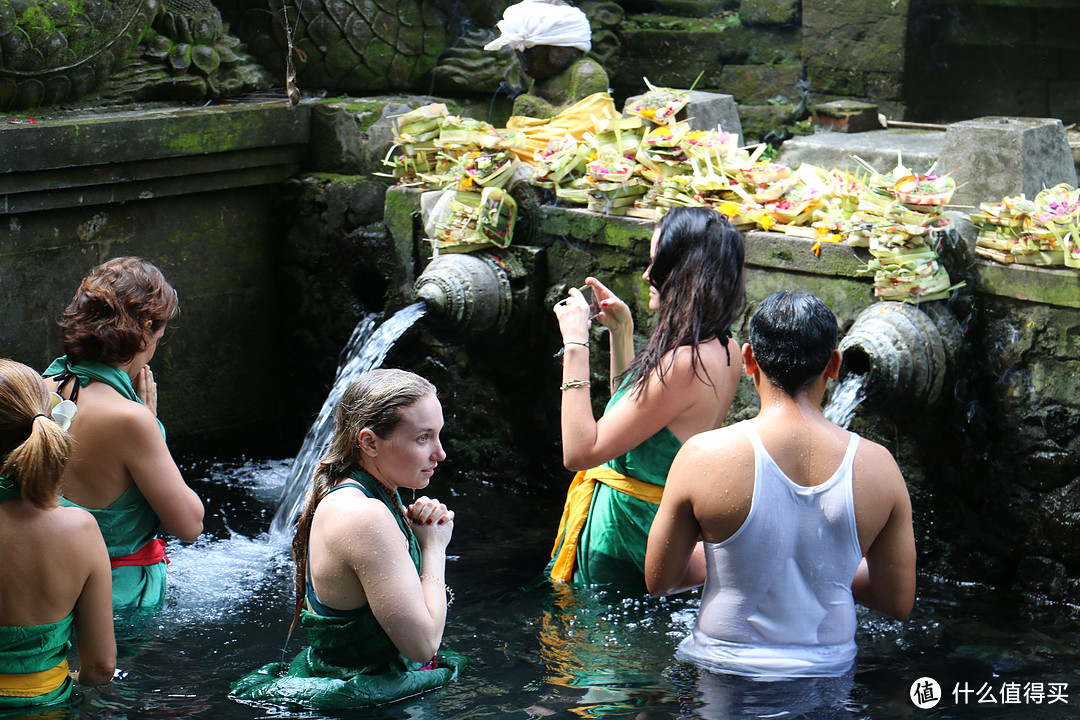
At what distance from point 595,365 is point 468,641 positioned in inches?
73.9

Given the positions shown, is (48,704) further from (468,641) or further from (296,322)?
(296,322)

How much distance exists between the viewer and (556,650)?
140 inches

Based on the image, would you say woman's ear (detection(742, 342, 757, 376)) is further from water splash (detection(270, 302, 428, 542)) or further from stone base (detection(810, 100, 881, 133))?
stone base (detection(810, 100, 881, 133))

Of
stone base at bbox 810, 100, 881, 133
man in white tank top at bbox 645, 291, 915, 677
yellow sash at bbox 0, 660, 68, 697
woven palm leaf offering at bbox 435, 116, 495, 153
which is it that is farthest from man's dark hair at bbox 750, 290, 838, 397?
stone base at bbox 810, 100, 881, 133

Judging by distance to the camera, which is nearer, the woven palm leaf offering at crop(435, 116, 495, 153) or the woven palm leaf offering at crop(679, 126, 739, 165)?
the woven palm leaf offering at crop(679, 126, 739, 165)

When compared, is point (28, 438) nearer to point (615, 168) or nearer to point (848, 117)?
point (615, 168)

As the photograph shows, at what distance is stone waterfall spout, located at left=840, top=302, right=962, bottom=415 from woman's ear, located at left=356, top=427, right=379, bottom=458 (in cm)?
227

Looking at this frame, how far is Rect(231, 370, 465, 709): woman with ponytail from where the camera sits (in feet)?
7.80

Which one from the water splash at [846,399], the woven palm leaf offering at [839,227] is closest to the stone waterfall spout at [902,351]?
the water splash at [846,399]

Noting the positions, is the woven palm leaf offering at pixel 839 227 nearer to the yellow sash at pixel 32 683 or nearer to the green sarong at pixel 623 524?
the green sarong at pixel 623 524

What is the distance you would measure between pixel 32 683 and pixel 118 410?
2.43ft

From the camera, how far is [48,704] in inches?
103

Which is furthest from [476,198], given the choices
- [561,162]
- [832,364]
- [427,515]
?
[832,364]

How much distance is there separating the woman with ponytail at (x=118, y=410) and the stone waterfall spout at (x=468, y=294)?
2.02m
